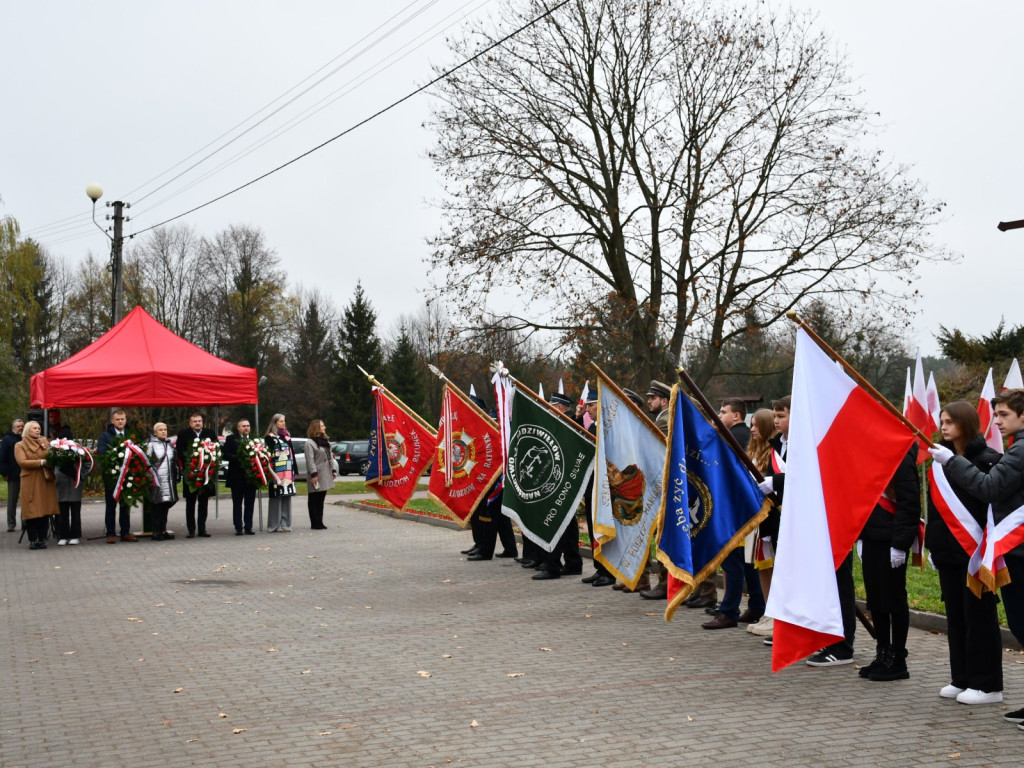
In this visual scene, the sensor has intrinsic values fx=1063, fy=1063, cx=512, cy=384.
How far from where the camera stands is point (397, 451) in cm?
1639

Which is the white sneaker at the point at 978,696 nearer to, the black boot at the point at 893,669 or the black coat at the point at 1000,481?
the black boot at the point at 893,669

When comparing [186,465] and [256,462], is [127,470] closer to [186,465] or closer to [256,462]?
[186,465]

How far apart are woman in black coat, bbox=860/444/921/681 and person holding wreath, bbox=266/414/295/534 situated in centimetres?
1277

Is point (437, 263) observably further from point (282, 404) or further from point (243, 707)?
point (282, 404)

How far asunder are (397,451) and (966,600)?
10.7 m

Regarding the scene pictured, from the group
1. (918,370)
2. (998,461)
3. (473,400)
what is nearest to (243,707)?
(998,461)

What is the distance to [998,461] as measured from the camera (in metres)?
6.52

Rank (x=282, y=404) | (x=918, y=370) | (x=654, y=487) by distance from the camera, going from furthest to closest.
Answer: (x=282, y=404) < (x=918, y=370) < (x=654, y=487)

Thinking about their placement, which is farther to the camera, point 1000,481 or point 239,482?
point 239,482

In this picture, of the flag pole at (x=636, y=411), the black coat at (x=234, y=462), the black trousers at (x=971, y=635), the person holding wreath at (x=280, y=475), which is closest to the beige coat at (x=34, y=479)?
the black coat at (x=234, y=462)

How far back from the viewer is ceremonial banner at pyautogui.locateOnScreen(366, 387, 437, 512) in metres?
16.0

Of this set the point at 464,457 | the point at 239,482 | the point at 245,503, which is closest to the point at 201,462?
the point at 239,482

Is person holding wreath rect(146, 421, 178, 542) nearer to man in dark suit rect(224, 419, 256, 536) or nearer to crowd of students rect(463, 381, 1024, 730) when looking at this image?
man in dark suit rect(224, 419, 256, 536)

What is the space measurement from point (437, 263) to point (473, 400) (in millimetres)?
11760
